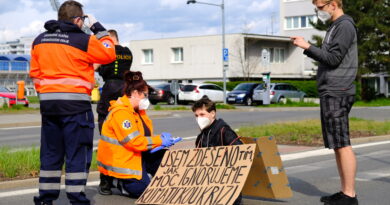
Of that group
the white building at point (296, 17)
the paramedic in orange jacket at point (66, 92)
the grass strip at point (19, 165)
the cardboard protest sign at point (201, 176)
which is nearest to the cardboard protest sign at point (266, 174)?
the cardboard protest sign at point (201, 176)

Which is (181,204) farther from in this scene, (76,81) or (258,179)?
(76,81)

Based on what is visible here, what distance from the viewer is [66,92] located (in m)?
5.36

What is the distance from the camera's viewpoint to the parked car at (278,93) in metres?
38.6

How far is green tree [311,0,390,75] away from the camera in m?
44.8

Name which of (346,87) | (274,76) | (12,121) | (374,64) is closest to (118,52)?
(346,87)

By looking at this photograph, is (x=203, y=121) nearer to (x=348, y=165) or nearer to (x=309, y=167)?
(x=348, y=165)

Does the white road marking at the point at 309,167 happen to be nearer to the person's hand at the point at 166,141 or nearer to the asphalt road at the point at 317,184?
the asphalt road at the point at 317,184

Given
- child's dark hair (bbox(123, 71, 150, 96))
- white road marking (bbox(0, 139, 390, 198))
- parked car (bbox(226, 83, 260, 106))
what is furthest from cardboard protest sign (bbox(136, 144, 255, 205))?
parked car (bbox(226, 83, 260, 106))

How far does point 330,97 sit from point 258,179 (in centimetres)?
115

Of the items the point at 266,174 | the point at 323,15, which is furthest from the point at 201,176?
the point at 323,15

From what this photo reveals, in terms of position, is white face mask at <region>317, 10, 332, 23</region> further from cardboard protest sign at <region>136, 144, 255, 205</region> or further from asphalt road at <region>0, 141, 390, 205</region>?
asphalt road at <region>0, 141, 390, 205</region>

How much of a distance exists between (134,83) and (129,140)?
60 centimetres

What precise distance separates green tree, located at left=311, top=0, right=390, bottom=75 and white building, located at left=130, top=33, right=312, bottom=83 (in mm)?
11417

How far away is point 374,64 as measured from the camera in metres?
47.1
